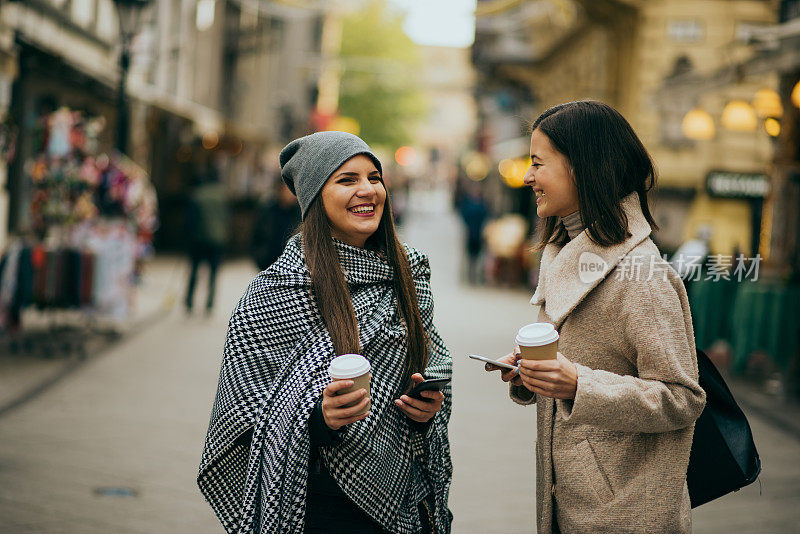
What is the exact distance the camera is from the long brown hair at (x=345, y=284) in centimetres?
254

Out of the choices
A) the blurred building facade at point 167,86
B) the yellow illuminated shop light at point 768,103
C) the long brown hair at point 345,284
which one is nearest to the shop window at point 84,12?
the blurred building facade at point 167,86

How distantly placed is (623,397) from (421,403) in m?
0.61

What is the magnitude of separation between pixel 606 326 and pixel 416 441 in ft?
2.36

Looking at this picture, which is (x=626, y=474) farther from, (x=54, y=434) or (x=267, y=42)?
(x=267, y=42)

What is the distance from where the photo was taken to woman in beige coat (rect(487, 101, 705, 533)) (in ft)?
7.14

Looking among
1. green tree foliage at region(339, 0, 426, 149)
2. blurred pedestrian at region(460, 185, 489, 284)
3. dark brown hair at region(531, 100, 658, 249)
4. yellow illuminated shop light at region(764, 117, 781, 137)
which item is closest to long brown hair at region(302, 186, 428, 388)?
dark brown hair at region(531, 100, 658, 249)

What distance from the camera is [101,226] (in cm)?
1019

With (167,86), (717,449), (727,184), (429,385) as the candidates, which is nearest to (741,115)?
(727,184)

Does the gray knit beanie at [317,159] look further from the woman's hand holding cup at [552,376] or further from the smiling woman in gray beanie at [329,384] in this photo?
the woman's hand holding cup at [552,376]

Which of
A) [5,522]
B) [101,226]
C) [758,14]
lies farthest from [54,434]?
[758,14]

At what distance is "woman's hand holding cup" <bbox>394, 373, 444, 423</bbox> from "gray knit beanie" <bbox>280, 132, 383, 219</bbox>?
2.01 ft

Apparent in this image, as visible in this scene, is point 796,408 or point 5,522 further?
point 796,408

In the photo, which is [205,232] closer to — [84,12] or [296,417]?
[84,12]

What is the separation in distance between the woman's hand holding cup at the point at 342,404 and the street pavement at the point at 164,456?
2.88 metres
